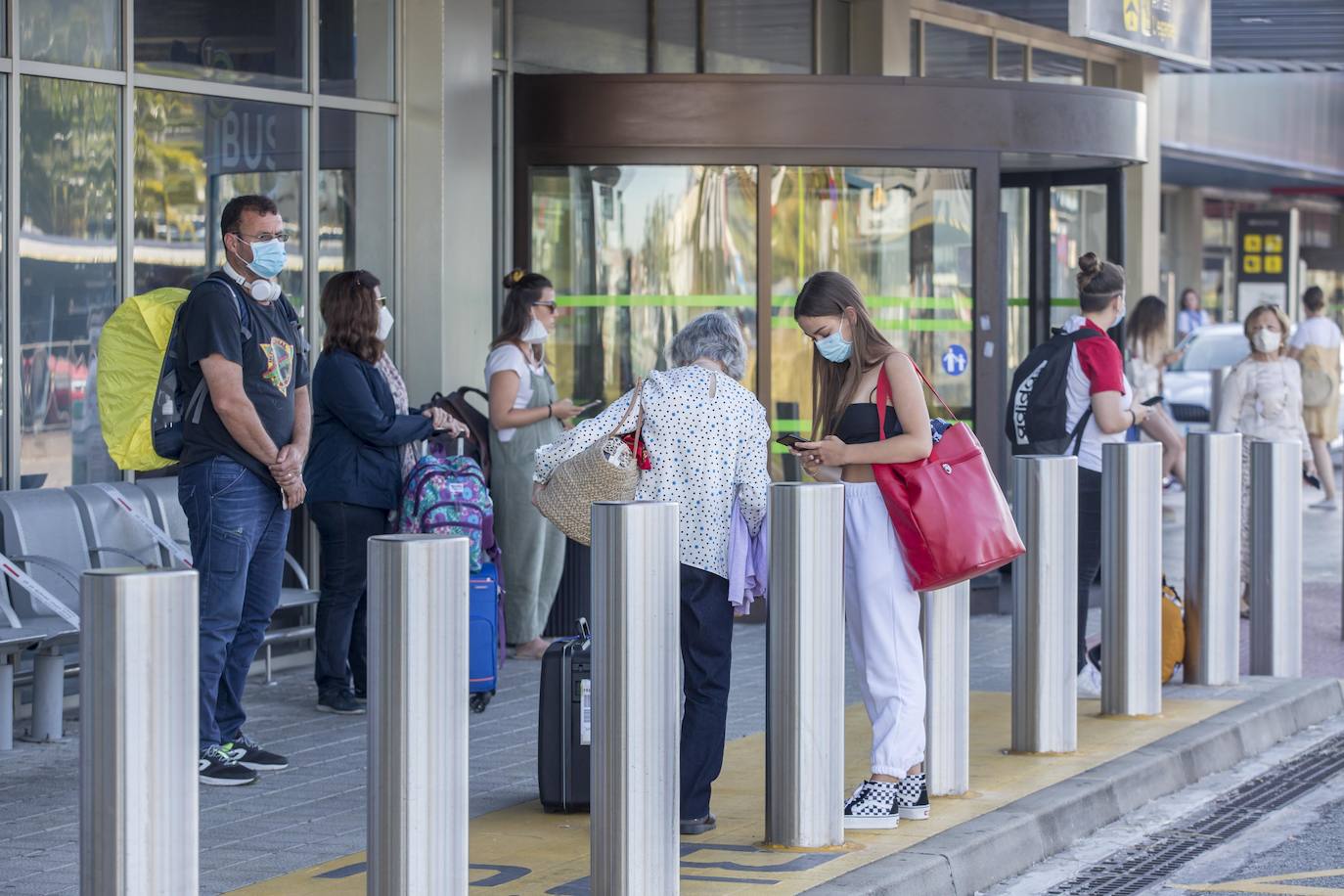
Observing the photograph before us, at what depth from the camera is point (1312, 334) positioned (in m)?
18.0

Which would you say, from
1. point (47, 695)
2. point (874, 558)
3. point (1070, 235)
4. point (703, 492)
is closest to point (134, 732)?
point (703, 492)

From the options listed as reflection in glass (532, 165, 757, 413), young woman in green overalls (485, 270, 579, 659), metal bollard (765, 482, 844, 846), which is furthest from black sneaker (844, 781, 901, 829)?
reflection in glass (532, 165, 757, 413)

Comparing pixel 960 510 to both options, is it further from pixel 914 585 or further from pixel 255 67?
pixel 255 67

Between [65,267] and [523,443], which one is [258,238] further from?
[523,443]

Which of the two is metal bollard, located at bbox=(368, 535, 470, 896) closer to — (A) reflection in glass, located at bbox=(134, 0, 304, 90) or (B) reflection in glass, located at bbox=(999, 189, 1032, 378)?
(A) reflection in glass, located at bbox=(134, 0, 304, 90)

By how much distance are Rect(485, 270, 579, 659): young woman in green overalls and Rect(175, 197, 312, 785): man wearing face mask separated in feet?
7.33

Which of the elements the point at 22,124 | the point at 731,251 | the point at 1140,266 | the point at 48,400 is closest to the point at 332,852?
the point at 48,400

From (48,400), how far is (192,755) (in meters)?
4.53

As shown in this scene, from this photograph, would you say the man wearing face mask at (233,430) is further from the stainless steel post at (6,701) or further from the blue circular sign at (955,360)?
the blue circular sign at (955,360)

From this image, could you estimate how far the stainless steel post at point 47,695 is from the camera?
7.36m

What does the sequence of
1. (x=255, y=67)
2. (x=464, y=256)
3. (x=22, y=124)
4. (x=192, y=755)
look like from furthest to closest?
(x=464, y=256)
(x=255, y=67)
(x=22, y=124)
(x=192, y=755)

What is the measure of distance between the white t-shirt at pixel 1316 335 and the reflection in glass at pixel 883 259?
25.9 feet

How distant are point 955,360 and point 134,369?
17.1 feet

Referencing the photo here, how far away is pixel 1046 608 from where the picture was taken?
7.00m
